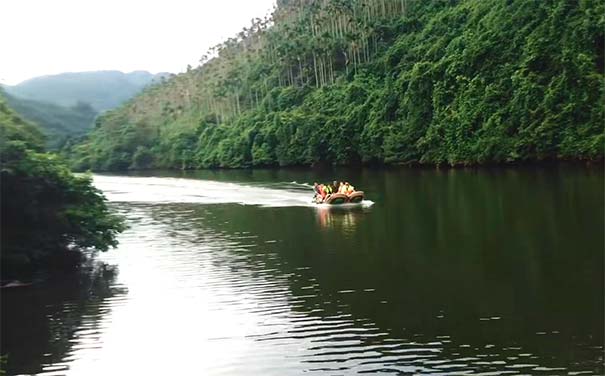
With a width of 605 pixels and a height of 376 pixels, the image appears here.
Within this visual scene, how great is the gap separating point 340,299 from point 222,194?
3035 centimetres

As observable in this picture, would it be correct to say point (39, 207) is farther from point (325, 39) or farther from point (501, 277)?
point (325, 39)

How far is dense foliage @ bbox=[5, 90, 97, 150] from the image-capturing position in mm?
21578

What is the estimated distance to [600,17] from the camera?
183 feet

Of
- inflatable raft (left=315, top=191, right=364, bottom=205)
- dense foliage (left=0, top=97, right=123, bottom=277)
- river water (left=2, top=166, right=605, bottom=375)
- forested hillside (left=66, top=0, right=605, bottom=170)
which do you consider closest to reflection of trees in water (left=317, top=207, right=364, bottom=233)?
river water (left=2, top=166, right=605, bottom=375)

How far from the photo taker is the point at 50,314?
18094mm

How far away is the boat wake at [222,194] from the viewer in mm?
41875

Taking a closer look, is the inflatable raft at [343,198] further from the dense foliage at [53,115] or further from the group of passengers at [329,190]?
the dense foliage at [53,115]

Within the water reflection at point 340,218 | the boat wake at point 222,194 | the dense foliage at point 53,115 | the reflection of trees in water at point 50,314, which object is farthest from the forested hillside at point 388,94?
the reflection of trees in water at point 50,314

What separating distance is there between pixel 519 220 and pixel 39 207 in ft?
56.6

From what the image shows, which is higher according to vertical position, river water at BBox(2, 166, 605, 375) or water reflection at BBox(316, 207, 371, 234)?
water reflection at BBox(316, 207, 371, 234)

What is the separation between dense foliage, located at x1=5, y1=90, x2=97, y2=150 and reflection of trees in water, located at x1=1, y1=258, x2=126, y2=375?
4.67 metres

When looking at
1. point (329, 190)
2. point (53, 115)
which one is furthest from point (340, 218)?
point (53, 115)

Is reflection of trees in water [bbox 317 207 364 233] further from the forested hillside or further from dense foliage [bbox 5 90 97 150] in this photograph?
the forested hillside

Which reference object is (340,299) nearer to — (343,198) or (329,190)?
(343,198)
